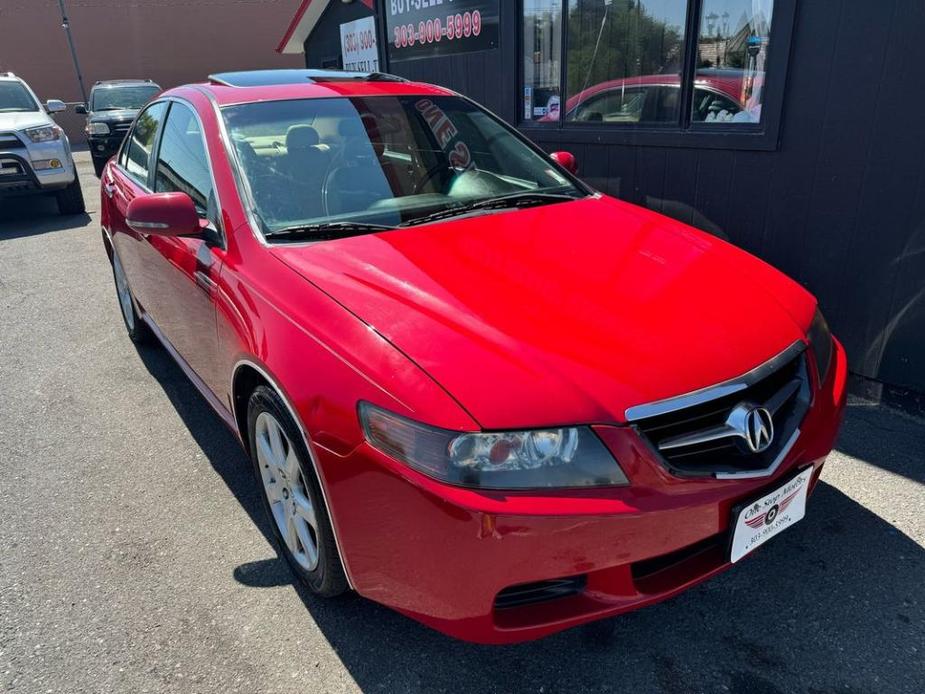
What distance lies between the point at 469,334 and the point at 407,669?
1.05 metres

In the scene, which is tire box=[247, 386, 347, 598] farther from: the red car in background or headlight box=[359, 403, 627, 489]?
the red car in background

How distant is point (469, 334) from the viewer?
73.4 inches

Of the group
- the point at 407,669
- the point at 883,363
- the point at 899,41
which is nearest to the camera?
the point at 407,669

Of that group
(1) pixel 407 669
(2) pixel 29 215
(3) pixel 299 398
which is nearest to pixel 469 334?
(3) pixel 299 398

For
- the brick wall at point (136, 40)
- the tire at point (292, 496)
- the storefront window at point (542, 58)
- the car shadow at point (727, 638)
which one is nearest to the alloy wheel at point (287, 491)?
the tire at point (292, 496)

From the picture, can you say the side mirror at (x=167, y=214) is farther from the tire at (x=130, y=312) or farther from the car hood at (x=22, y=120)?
the car hood at (x=22, y=120)

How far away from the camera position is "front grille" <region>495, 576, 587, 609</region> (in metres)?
1.75

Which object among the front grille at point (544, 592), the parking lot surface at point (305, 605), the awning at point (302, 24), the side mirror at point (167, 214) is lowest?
the parking lot surface at point (305, 605)

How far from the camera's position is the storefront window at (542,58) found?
5762 millimetres

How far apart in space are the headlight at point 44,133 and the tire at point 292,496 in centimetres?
871

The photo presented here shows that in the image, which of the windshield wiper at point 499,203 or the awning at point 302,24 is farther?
the awning at point 302,24

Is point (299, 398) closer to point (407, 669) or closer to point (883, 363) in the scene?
point (407, 669)

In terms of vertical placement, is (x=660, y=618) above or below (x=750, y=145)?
below

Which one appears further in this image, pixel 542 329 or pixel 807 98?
pixel 807 98
